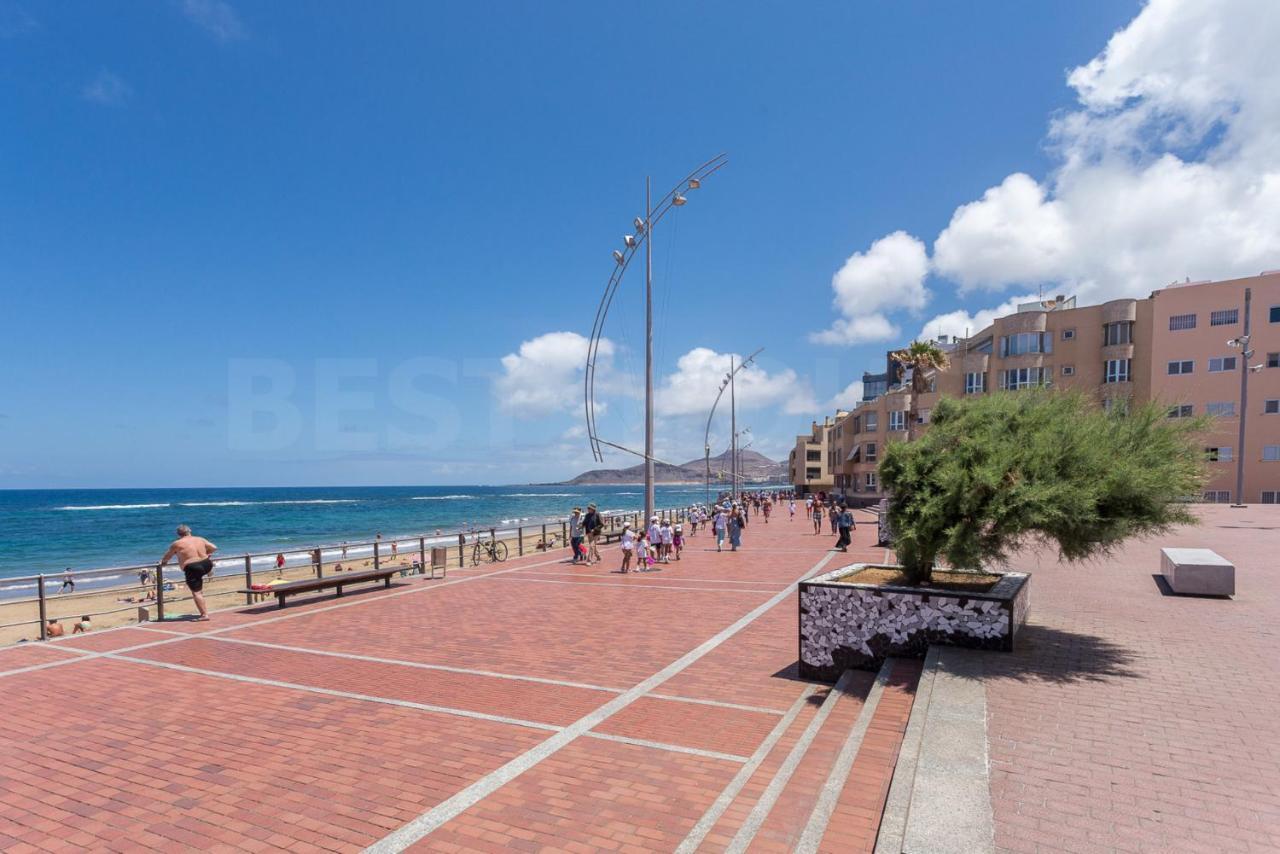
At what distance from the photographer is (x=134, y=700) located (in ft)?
22.0

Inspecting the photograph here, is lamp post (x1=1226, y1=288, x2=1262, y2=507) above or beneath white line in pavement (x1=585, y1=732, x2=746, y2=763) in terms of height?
above

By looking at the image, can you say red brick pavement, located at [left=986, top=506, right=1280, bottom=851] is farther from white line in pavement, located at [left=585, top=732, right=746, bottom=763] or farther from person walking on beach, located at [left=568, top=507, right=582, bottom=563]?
person walking on beach, located at [left=568, top=507, right=582, bottom=563]

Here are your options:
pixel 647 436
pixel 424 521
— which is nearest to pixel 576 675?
Answer: pixel 647 436

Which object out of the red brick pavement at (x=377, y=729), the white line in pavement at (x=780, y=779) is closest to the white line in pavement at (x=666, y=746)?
the red brick pavement at (x=377, y=729)

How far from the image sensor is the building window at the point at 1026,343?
4619cm

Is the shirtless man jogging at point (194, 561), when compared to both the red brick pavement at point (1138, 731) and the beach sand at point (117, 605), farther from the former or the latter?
the red brick pavement at point (1138, 731)

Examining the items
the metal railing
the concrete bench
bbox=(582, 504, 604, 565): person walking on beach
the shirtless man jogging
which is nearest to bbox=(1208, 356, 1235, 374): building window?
the metal railing

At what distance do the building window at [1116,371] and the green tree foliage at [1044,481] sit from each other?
46054 millimetres

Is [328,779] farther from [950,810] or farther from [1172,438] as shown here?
[1172,438]

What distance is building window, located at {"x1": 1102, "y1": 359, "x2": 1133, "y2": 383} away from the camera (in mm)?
44000

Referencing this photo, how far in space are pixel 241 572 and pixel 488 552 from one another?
48.2ft

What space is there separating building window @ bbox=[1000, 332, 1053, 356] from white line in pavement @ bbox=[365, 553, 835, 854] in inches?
A: 1876

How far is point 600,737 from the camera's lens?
554 centimetres

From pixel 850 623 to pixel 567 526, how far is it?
20.0 metres
